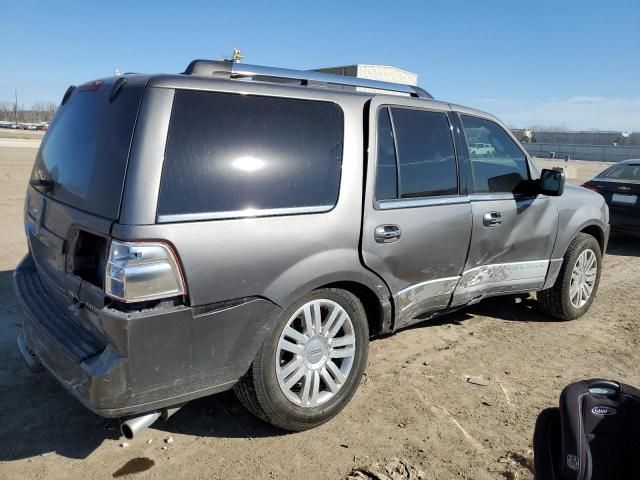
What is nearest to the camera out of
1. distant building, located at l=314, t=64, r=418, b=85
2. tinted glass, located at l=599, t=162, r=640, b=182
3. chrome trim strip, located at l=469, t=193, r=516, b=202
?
chrome trim strip, located at l=469, t=193, r=516, b=202

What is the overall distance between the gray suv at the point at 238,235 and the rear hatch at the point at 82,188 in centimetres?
1

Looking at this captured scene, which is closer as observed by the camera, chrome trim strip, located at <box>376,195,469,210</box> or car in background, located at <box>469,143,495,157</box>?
chrome trim strip, located at <box>376,195,469,210</box>

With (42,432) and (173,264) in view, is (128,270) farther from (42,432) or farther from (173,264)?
(42,432)

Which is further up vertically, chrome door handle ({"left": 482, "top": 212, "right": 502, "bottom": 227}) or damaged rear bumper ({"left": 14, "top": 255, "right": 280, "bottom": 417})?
chrome door handle ({"left": 482, "top": 212, "right": 502, "bottom": 227})

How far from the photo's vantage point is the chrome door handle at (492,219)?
3.92m

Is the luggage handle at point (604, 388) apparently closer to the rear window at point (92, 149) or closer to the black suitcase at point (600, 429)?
the black suitcase at point (600, 429)

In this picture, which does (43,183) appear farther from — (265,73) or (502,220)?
(502,220)

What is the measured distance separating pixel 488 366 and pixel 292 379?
6.07 feet

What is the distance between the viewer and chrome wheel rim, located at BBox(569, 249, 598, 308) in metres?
4.97

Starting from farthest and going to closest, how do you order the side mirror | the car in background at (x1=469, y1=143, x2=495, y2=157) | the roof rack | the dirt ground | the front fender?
the front fender < the side mirror < the car in background at (x1=469, y1=143, x2=495, y2=157) < the roof rack < the dirt ground

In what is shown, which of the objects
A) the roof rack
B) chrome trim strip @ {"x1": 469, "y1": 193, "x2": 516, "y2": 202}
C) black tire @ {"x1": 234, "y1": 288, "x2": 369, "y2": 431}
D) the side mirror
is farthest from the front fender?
black tire @ {"x1": 234, "y1": 288, "x2": 369, "y2": 431}

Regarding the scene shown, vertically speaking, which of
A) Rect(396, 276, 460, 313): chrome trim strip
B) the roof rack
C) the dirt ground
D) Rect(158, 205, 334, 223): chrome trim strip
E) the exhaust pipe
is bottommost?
the dirt ground

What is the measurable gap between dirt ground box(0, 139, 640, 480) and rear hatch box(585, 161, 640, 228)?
4.38m

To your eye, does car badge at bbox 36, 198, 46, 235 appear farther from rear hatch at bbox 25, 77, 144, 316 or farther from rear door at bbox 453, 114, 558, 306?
rear door at bbox 453, 114, 558, 306
